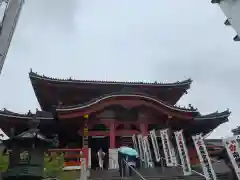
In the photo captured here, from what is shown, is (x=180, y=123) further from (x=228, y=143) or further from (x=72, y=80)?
(x=228, y=143)

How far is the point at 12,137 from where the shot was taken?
25.8 feet

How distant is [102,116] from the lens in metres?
16.2

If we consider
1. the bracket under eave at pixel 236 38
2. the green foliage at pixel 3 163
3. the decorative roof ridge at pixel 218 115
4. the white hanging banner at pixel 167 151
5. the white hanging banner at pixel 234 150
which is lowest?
the white hanging banner at pixel 234 150

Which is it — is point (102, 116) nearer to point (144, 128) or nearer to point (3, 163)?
point (144, 128)

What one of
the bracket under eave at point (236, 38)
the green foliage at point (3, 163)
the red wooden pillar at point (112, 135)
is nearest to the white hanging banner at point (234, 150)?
the bracket under eave at point (236, 38)

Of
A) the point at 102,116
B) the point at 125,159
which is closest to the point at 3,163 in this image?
the point at 125,159

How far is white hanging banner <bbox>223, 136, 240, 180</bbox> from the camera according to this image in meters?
6.77

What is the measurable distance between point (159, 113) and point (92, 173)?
6416mm

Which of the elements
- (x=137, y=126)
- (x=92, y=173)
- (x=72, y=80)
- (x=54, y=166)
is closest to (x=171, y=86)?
(x=137, y=126)

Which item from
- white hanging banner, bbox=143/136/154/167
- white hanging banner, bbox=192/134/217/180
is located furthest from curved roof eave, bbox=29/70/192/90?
white hanging banner, bbox=192/134/217/180

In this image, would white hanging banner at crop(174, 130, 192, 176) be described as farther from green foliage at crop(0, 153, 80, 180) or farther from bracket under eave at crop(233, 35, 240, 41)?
green foliage at crop(0, 153, 80, 180)

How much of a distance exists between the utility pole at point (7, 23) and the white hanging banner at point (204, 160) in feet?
26.1

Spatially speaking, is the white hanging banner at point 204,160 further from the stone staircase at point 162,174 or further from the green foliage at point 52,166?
the green foliage at point 52,166

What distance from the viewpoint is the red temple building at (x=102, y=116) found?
1540 cm
